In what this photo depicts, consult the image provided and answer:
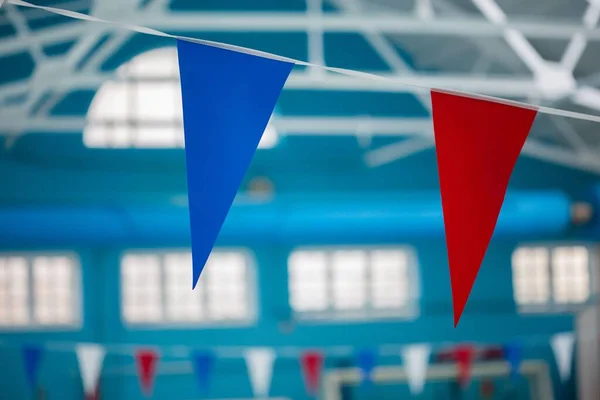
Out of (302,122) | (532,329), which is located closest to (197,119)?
(302,122)

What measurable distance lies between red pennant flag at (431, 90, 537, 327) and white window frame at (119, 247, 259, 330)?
715 cm

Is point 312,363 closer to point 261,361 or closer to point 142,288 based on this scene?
point 261,361

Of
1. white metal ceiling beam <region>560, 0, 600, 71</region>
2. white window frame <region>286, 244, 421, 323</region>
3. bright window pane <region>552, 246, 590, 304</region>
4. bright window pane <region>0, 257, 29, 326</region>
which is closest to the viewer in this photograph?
white metal ceiling beam <region>560, 0, 600, 71</region>

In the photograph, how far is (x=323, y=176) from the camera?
10820 millimetres

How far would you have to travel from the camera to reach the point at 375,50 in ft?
35.9

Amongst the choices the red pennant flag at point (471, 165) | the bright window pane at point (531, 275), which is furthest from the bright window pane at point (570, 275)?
the red pennant flag at point (471, 165)

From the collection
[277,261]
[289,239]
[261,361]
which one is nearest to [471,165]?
[261,361]

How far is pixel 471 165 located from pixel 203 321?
750 cm

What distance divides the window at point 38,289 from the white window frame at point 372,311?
8.82 feet

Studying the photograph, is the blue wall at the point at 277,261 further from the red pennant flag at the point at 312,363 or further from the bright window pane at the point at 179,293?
the red pennant flag at the point at 312,363

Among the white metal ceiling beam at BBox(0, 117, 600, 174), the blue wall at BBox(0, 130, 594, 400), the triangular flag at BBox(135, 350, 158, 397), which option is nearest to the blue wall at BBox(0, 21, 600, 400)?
the blue wall at BBox(0, 130, 594, 400)

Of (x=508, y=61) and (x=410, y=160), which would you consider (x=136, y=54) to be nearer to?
(x=410, y=160)

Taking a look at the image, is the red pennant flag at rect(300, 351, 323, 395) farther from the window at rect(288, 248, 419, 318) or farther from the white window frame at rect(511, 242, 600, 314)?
the white window frame at rect(511, 242, 600, 314)

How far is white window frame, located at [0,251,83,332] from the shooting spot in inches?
400
